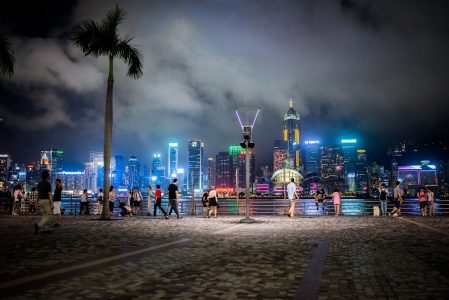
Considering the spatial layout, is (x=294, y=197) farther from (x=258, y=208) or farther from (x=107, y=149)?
(x=258, y=208)

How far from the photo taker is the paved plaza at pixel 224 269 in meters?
5.35

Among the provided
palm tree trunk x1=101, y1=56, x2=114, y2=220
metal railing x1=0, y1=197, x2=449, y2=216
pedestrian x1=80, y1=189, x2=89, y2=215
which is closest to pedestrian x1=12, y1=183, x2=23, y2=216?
metal railing x1=0, y1=197, x2=449, y2=216

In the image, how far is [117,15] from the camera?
21391 mm

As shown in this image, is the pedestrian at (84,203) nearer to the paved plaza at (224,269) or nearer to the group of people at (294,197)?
the group of people at (294,197)

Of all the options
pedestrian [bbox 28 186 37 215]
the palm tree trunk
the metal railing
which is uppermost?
the palm tree trunk

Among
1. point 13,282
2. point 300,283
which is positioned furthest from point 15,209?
point 300,283

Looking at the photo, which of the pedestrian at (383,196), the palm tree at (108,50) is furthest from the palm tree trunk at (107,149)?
the pedestrian at (383,196)

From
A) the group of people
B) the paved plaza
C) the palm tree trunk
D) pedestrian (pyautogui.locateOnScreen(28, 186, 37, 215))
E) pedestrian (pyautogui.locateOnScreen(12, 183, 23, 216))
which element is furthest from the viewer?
pedestrian (pyautogui.locateOnScreen(28, 186, 37, 215))

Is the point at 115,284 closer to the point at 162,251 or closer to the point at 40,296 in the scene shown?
the point at 40,296

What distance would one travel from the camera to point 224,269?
23.0ft

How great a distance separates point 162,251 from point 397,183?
18.8m

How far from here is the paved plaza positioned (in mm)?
5352

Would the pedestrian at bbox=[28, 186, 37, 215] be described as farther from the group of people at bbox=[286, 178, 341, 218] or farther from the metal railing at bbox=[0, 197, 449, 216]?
the group of people at bbox=[286, 178, 341, 218]

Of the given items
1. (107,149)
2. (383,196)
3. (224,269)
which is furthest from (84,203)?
(224,269)
